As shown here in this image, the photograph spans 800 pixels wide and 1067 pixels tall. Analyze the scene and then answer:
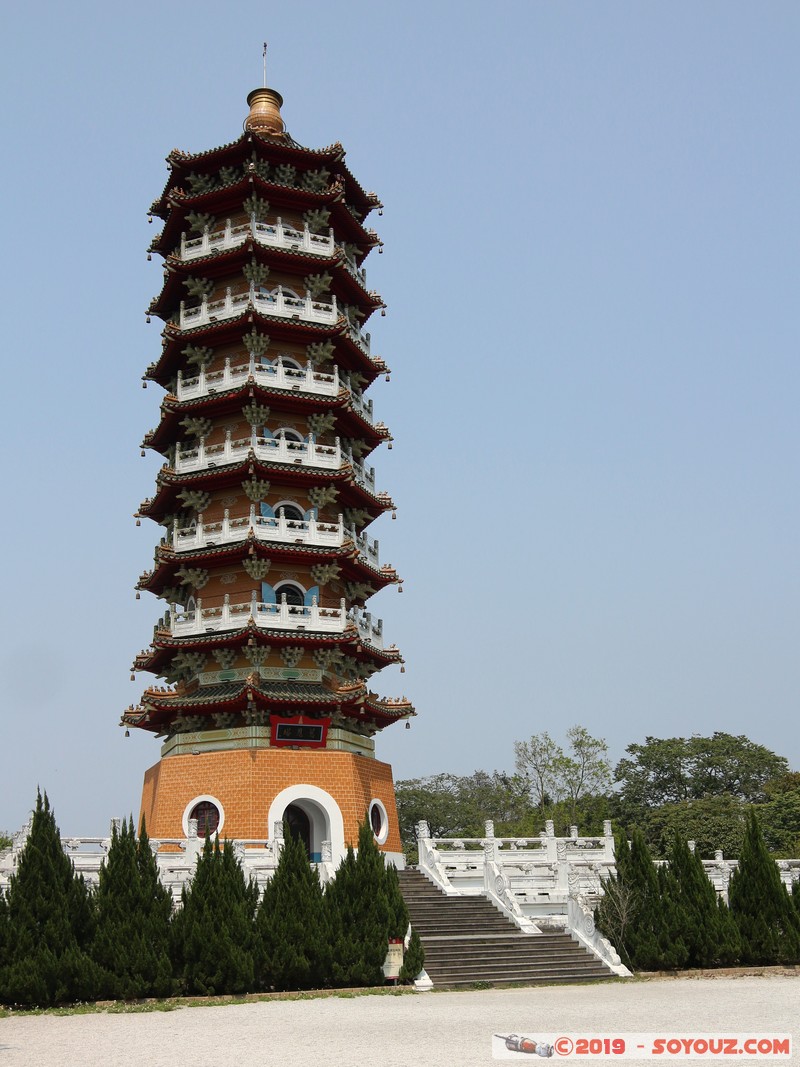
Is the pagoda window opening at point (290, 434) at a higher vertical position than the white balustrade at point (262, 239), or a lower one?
lower

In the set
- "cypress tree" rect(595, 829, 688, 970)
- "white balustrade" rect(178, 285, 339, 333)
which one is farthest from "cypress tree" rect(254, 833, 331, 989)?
"white balustrade" rect(178, 285, 339, 333)

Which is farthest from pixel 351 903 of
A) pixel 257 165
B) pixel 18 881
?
pixel 257 165

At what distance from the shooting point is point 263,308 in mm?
35406

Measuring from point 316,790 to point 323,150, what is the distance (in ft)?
71.6

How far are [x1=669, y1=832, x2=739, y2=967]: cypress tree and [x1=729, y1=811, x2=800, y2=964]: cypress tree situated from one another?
1.52 ft

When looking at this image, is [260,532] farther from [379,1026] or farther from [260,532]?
[379,1026]

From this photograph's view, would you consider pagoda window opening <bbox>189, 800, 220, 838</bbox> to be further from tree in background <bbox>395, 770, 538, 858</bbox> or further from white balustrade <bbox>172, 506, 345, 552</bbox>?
tree in background <bbox>395, 770, 538, 858</bbox>

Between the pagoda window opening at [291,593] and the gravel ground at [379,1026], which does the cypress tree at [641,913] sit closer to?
the gravel ground at [379,1026]

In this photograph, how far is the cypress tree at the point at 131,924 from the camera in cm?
1945

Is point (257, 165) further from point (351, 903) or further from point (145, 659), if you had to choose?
point (351, 903)

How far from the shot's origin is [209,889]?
21.1 meters

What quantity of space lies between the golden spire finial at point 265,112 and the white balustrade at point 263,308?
7222 millimetres

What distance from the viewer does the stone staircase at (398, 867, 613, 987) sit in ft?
73.4

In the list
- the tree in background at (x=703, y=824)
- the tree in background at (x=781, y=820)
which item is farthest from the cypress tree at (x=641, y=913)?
the tree in background at (x=781, y=820)
